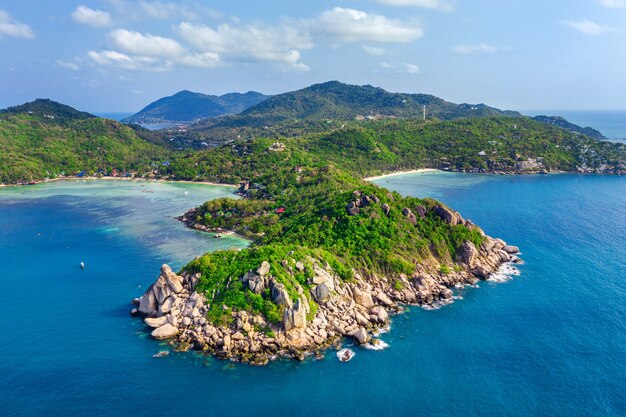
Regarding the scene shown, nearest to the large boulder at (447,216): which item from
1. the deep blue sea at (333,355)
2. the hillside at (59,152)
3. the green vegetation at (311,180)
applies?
the green vegetation at (311,180)

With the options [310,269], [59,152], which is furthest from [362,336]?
[59,152]

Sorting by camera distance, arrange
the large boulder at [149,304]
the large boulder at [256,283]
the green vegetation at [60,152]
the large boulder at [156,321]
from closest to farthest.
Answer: the large boulder at [256,283]
the large boulder at [156,321]
the large boulder at [149,304]
the green vegetation at [60,152]

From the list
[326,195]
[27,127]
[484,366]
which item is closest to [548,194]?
[326,195]

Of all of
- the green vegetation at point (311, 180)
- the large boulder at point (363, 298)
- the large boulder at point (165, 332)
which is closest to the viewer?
the large boulder at point (165, 332)

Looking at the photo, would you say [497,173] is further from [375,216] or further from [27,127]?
[27,127]

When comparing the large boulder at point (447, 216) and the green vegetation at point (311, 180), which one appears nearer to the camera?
the green vegetation at point (311, 180)

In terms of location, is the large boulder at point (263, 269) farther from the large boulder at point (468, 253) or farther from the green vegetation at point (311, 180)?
the large boulder at point (468, 253)

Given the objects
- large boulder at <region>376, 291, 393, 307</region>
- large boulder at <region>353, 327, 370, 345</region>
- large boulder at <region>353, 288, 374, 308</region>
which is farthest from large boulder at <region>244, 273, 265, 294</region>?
large boulder at <region>376, 291, 393, 307</region>
